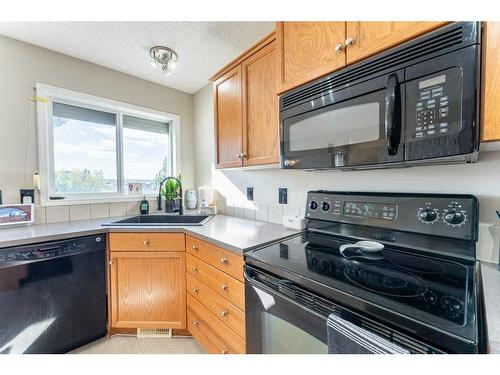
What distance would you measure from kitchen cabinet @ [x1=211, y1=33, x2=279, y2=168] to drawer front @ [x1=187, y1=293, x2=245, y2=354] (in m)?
1.01

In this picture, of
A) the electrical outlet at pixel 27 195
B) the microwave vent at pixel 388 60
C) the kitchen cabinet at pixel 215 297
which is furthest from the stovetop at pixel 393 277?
the electrical outlet at pixel 27 195

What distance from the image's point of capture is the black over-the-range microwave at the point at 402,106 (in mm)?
676

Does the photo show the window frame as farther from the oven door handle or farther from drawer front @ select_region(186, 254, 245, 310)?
the oven door handle

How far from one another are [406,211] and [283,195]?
0.83 metres

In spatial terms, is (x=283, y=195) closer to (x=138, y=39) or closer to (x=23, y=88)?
(x=138, y=39)

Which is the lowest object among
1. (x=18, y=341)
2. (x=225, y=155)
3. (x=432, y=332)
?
(x=18, y=341)

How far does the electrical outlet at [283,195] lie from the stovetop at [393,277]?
1.87 feet

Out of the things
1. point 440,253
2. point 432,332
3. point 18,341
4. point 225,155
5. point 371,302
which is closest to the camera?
point 432,332

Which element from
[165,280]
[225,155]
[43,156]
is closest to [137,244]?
[165,280]

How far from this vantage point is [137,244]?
5.38ft

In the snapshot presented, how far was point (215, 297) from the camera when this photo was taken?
1318 millimetres
